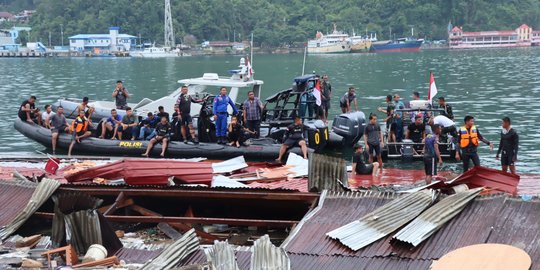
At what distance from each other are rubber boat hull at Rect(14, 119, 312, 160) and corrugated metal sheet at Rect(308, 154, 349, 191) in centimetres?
777

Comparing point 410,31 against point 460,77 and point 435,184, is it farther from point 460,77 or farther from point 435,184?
point 435,184

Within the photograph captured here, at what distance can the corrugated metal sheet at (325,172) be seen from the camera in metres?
13.7

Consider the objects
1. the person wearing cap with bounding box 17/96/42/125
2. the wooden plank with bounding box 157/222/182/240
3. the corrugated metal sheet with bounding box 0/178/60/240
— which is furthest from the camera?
the person wearing cap with bounding box 17/96/42/125

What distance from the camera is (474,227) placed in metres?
11.1

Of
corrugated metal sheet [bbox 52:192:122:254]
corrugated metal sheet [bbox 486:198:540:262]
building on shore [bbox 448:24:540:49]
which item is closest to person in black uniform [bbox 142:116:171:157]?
corrugated metal sheet [bbox 52:192:122:254]

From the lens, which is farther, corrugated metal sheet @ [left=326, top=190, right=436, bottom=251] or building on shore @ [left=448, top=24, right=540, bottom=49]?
building on shore @ [left=448, top=24, right=540, bottom=49]

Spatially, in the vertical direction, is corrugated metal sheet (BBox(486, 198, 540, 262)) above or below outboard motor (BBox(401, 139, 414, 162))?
above

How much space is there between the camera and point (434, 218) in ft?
37.1

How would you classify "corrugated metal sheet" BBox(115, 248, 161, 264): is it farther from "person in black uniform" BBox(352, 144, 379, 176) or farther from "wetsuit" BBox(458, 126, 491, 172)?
"wetsuit" BBox(458, 126, 491, 172)

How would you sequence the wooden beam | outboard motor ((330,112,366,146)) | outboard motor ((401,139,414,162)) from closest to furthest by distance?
the wooden beam, outboard motor ((401,139,414,162)), outboard motor ((330,112,366,146))

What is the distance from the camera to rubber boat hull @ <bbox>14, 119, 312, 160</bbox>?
22344mm

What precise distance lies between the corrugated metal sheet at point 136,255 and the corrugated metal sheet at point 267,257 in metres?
1.74

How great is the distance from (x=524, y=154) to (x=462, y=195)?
15.4 m

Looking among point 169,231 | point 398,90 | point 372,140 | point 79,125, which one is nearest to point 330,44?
point 398,90
